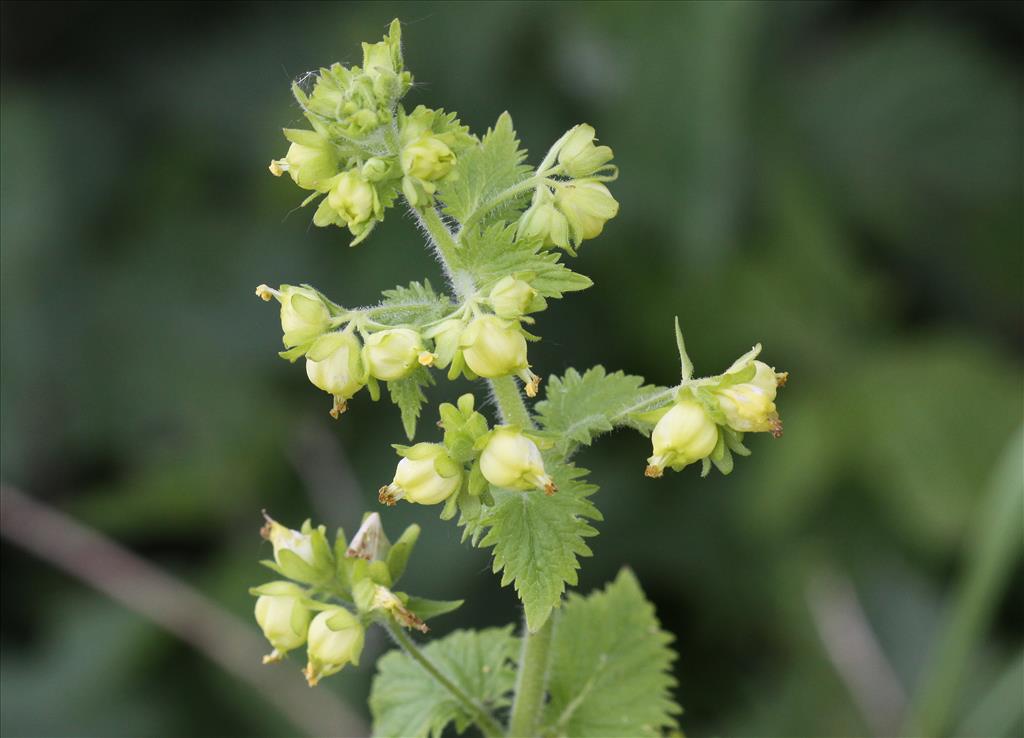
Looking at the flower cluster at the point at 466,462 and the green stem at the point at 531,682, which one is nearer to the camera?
the flower cluster at the point at 466,462

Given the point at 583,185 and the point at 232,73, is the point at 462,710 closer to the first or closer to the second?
the point at 583,185

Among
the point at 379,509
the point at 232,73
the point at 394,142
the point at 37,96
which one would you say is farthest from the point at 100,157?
the point at 394,142

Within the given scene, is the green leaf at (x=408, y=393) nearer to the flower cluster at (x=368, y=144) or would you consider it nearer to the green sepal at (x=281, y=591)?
the flower cluster at (x=368, y=144)

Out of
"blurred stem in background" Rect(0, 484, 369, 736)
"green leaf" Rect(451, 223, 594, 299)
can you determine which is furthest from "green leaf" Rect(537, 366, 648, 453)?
"blurred stem in background" Rect(0, 484, 369, 736)

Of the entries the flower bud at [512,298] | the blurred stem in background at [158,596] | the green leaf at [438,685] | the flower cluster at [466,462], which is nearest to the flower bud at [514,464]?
the flower cluster at [466,462]

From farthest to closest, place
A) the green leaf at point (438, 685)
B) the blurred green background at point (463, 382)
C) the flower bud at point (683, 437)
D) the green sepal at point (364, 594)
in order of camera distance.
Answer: the blurred green background at point (463, 382) → the green leaf at point (438, 685) → the green sepal at point (364, 594) → the flower bud at point (683, 437)

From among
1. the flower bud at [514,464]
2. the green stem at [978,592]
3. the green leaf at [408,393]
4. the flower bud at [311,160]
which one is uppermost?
the flower bud at [311,160]
